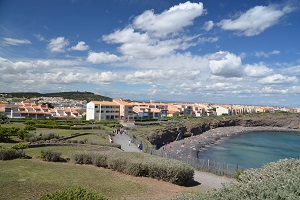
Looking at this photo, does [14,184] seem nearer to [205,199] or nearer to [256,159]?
[205,199]

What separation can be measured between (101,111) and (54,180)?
64.9m

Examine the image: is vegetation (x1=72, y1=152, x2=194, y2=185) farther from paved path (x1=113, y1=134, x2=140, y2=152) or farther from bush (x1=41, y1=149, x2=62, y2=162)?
paved path (x1=113, y1=134, x2=140, y2=152)

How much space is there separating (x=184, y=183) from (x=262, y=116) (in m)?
119

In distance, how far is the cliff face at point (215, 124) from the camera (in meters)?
61.8

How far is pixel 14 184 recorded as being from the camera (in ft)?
41.9

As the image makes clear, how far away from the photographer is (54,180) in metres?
14.0

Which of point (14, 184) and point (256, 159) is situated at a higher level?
point (14, 184)

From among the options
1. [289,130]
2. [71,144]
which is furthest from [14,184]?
[289,130]

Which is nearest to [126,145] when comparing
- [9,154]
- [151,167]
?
[9,154]

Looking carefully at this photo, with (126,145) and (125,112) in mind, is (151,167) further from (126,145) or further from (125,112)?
(125,112)

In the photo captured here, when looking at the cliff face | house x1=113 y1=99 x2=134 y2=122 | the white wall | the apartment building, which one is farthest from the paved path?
the apartment building

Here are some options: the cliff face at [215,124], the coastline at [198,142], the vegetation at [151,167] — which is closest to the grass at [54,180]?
the vegetation at [151,167]

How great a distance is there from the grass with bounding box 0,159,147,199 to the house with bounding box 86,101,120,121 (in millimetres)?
59884

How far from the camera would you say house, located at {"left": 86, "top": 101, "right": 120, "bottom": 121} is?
77500mm
